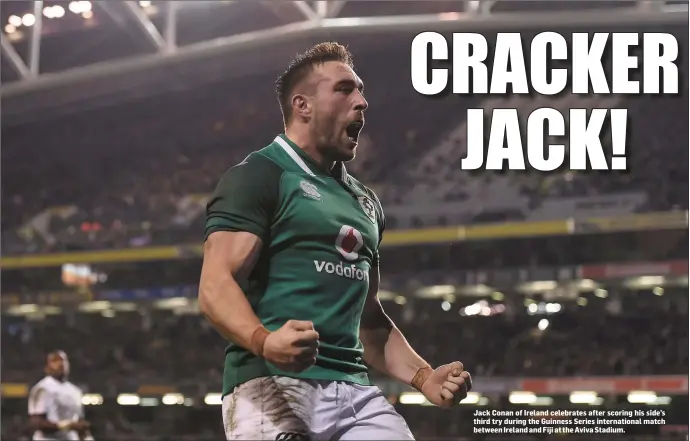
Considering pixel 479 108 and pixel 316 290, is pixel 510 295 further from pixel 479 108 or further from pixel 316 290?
pixel 316 290

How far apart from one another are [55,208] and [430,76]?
7.20m

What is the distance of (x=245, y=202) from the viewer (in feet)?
6.13

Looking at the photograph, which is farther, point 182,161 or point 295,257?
point 182,161

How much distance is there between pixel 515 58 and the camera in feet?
17.8

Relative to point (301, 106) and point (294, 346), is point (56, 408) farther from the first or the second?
point (294, 346)

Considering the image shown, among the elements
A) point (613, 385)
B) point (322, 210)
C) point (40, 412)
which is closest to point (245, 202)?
point (322, 210)

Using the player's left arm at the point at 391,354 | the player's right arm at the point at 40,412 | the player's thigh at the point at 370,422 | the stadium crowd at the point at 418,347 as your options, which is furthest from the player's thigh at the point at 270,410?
the stadium crowd at the point at 418,347

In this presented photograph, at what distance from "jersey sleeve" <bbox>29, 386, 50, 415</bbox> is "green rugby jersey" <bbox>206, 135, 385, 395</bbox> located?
16.9 ft

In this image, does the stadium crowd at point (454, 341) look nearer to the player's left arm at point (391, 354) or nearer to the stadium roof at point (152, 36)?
the stadium roof at point (152, 36)

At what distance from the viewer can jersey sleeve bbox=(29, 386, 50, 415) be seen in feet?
21.7

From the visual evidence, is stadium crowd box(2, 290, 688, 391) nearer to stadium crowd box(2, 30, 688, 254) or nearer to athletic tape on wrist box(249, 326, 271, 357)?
stadium crowd box(2, 30, 688, 254)

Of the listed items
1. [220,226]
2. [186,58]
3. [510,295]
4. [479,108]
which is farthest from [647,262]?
[220,226]

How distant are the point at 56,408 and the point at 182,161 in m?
5.48

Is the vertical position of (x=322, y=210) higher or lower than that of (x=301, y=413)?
higher
